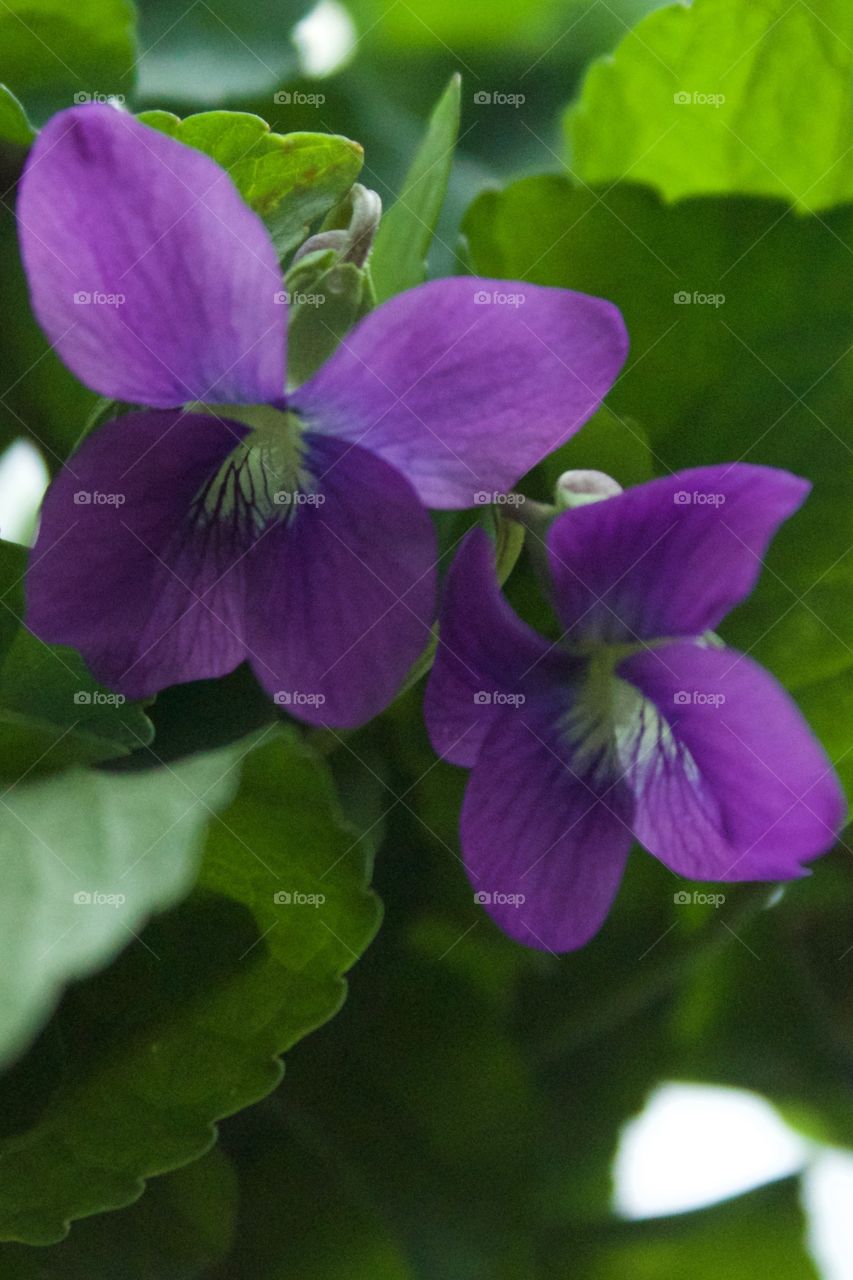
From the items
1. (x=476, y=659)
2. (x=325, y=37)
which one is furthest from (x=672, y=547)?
(x=325, y=37)

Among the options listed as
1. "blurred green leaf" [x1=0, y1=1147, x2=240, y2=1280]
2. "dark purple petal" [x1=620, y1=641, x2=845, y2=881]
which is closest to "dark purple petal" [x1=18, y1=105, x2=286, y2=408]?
"dark purple petal" [x1=620, y1=641, x2=845, y2=881]

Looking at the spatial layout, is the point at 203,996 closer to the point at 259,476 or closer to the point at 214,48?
the point at 259,476

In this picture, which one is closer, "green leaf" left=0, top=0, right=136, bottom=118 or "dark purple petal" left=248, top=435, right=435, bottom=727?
"dark purple petal" left=248, top=435, right=435, bottom=727

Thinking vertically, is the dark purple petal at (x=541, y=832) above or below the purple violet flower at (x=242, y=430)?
below

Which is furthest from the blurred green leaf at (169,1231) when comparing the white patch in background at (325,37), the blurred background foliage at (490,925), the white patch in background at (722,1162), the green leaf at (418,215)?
the white patch in background at (325,37)

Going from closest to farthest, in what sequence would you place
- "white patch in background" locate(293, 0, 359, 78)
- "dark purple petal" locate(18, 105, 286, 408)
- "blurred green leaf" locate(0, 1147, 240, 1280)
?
"dark purple petal" locate(18, 105, 286, 408), "blurred green leaf" locate(0, 1147, 240, 1280), "white patch in background" locate(293, 0, 359, 78)

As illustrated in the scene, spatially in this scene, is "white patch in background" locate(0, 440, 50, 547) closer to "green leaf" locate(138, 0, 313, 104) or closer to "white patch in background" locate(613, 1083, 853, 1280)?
"green leaf" locate(138, 0, 313, 104)

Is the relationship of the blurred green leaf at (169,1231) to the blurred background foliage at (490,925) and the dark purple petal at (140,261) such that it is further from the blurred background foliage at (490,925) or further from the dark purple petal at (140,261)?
the dark purple petal at (140,261)
